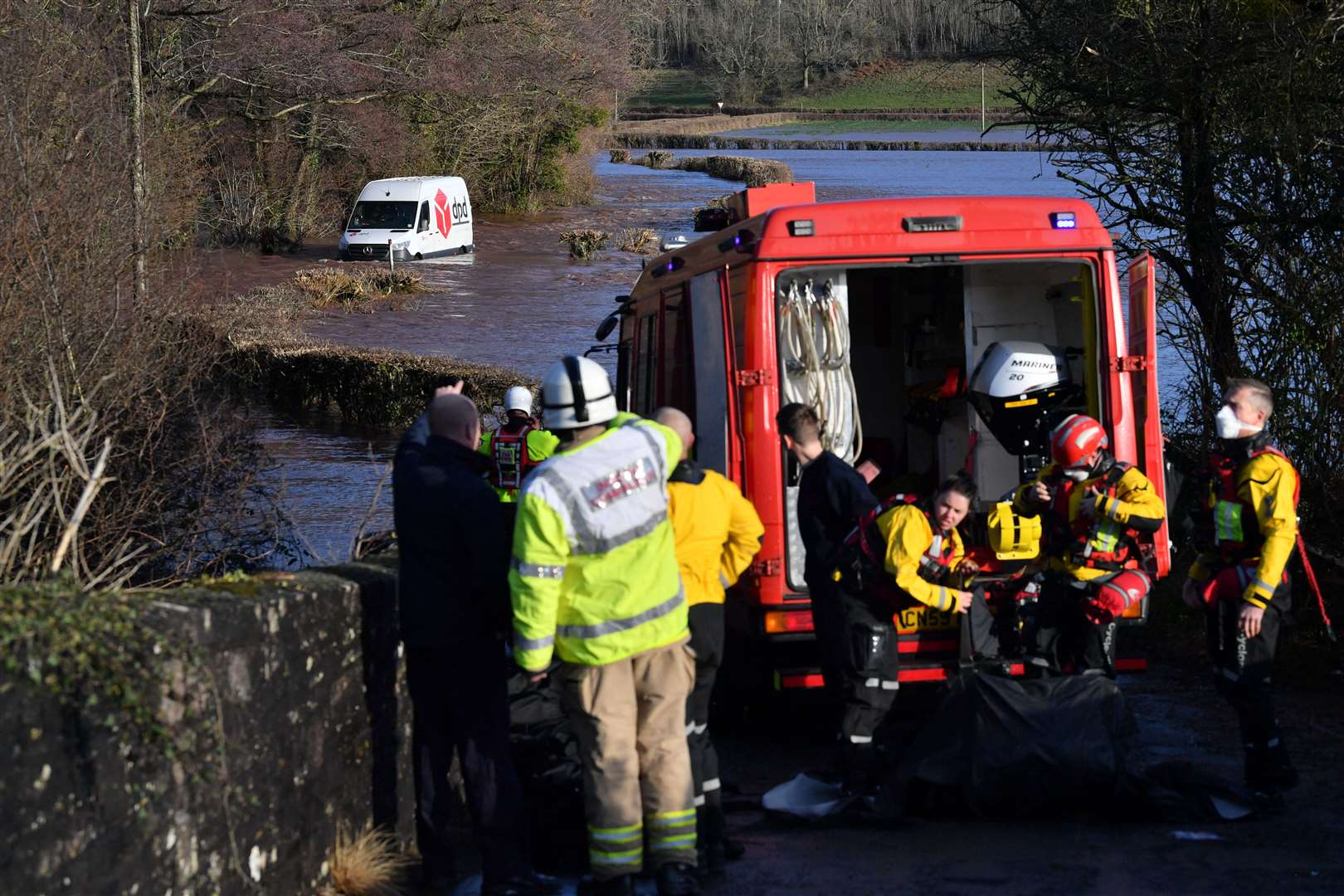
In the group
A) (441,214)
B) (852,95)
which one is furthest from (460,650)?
(852,95)

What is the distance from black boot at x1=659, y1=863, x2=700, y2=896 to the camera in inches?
201

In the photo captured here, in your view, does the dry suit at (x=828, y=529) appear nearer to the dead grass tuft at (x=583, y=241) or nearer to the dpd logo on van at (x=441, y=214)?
the dpd logo on van at (x=441, y=214)

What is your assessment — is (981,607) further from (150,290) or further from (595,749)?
(150,290)

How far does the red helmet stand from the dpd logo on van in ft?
113

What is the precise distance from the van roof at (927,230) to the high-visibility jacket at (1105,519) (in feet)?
4.09

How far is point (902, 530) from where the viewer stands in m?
6.15

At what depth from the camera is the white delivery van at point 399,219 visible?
126 feet

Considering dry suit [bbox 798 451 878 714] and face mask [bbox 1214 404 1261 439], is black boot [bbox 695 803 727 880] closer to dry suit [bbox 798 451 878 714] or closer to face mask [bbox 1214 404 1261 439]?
dry suit [bbox 798 451 878 714]

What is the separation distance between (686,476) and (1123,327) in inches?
100

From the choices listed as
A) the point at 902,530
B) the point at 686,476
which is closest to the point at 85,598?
the point at 686,476

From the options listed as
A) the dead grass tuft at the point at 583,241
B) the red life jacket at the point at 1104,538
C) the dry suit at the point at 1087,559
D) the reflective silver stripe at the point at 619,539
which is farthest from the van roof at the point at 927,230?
the dead grass tuft at the point at 583,241

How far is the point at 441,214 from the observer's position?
132 feet

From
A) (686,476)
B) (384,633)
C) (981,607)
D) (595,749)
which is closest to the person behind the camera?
(595,749)

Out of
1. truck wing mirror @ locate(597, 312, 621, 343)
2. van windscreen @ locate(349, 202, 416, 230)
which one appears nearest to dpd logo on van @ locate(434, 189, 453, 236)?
van windscreen @ locate(349, 202, 416, 230)
